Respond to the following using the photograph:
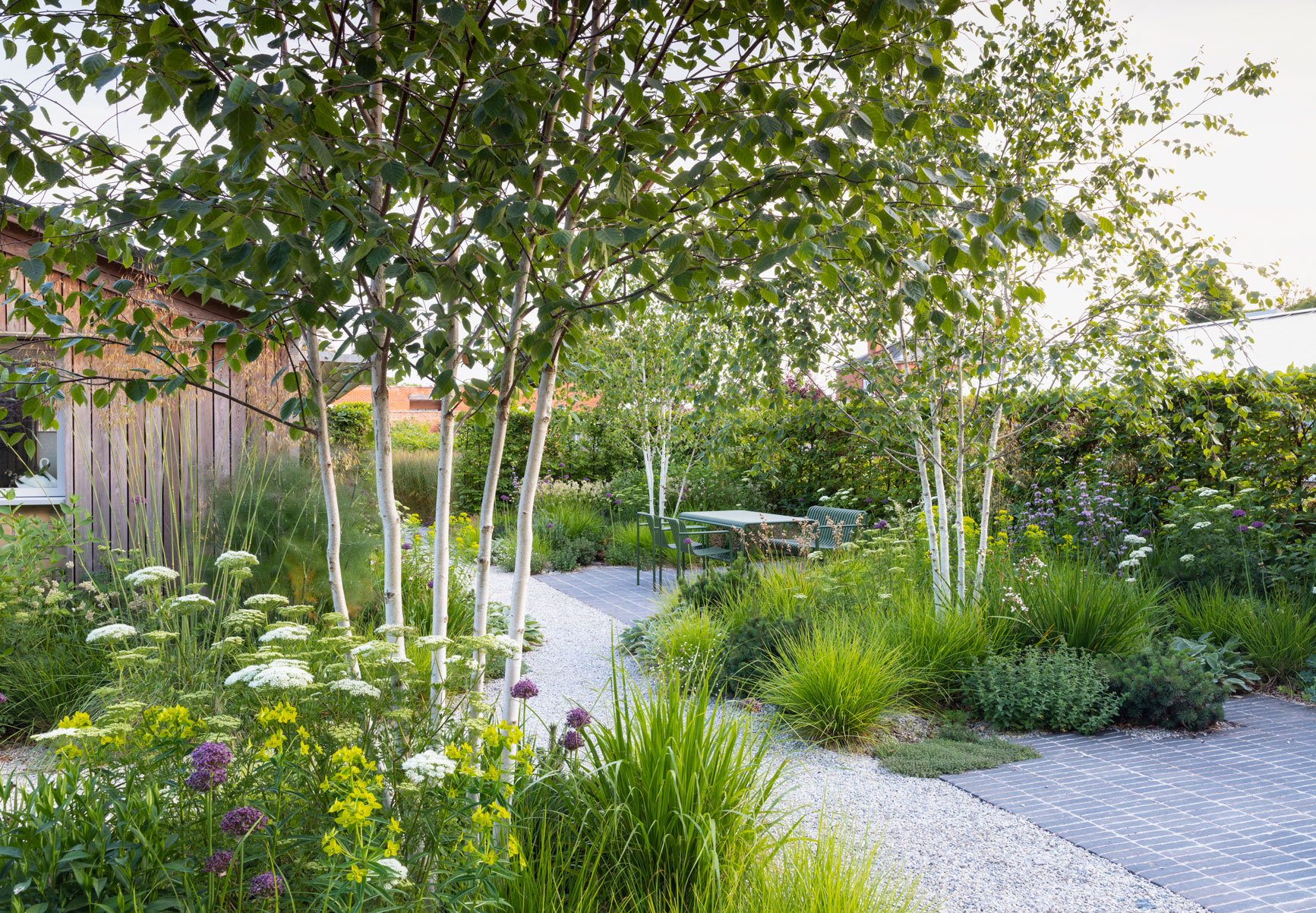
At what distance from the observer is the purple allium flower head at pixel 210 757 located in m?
1.72

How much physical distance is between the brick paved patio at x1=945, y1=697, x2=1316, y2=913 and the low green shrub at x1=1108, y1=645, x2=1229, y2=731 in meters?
0.14

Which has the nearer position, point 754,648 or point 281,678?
point 281,678

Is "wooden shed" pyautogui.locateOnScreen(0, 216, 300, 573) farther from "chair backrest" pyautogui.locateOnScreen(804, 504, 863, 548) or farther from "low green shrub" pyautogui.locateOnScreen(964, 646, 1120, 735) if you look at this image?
"chair backrest" pyautogui.locateOnScreen(804, 504, 863, 548)

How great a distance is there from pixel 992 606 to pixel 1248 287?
7.89 ft

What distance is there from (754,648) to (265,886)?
3914mm

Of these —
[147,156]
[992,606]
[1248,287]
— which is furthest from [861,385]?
[147,156]

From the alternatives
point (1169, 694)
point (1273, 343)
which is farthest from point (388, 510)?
point (1273, 343)

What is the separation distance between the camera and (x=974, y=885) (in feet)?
9.48

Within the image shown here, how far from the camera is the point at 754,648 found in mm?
5203

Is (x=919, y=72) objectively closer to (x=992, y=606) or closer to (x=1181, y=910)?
(x=1181, y=910)

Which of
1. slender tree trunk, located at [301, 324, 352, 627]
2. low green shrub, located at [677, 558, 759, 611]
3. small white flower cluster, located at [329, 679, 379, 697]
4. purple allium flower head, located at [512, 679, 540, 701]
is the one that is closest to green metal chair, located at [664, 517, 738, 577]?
low green shrub, located at [677, 558, 759, 611]

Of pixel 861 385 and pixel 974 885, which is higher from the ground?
pixel 861 385

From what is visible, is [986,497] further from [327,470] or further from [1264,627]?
[327,470]

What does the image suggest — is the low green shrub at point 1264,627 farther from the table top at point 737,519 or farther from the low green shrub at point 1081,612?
the table top at point 737,519
